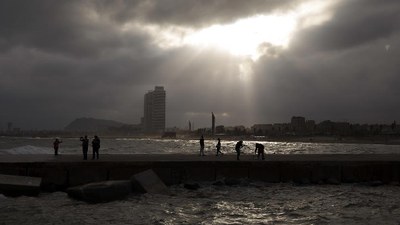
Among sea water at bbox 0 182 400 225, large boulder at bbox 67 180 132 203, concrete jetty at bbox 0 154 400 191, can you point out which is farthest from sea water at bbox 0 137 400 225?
concrete jetty at bbox 0 154 400 191

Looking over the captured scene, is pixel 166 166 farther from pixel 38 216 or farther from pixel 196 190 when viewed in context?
pixel 38 216

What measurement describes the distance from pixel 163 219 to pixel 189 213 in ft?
4.31

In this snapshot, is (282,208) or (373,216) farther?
(282,208)

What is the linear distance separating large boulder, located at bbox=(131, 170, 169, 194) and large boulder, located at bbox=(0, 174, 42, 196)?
428 centimetres

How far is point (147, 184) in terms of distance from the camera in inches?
766

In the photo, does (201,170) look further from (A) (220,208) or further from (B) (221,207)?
(A) (220,208)

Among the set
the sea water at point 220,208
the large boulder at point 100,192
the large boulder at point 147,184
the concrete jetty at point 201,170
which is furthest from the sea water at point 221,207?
the concrete jetty at point 201,170

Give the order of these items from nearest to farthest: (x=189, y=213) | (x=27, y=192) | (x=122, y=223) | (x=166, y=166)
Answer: (x=122, y=223)
(x=189, y=213)
(x=27, y=192)
(x=166, y=166)

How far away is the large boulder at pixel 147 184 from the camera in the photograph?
63.3 ft

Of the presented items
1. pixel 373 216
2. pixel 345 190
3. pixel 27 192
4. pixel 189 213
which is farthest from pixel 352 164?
pixel 27 192

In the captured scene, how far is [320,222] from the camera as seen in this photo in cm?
1476

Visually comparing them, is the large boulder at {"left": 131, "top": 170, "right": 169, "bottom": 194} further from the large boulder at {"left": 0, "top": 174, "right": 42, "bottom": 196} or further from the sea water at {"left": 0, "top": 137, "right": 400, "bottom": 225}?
the large boulder at {"left": 0, "top": 174, "right": 42, "bottom": 196}

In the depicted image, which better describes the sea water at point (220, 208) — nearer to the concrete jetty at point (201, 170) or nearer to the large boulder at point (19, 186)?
the large boulder at point (19, 186)

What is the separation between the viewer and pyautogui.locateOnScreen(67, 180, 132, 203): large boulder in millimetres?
17438
